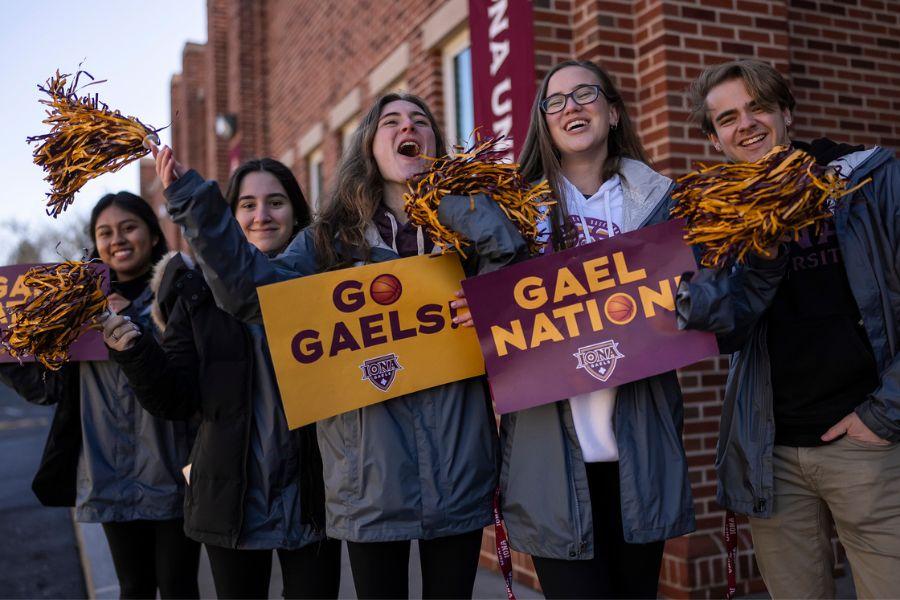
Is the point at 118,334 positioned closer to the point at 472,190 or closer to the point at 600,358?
the point at 472,190

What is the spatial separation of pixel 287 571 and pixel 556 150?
5.53 feet

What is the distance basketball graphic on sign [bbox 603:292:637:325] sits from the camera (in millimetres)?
2191

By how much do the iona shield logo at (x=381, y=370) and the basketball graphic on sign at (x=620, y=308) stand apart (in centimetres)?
63

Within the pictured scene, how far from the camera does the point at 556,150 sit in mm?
2395

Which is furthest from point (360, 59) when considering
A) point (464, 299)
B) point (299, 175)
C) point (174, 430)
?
point (464, 299)

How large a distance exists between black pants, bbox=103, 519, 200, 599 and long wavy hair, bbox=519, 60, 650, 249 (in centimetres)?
198

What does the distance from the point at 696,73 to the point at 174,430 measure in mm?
3074

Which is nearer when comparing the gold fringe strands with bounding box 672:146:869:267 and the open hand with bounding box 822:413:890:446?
the gold fringe strands with bounding box 672:146:869:267

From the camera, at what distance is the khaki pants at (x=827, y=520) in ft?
7.16

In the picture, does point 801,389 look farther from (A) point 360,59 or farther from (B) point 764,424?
(A) point 360,59

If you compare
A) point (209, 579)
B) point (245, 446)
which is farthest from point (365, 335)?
point (209, 579)

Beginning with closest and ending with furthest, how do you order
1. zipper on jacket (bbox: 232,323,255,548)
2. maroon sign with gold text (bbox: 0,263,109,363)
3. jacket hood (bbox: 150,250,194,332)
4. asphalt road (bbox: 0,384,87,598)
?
zipper on jacket (bbox: 232,323,255,548) < jacket hood (bbox: 150,250,194,332) < maroon sign with gold text (bbox: 0,263,109,363) < asphalt road (bbox: 0,384,87,598)

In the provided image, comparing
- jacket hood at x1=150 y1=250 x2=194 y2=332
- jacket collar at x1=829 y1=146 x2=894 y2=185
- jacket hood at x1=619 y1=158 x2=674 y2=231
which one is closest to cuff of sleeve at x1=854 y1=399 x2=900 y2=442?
jacket collar at x1=829 y1=146 x2=894 y2=185

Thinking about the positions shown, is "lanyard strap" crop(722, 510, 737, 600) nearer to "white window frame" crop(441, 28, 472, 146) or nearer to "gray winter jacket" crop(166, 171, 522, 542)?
"gray winter jacket" crop(166, 171, 522, 542)
